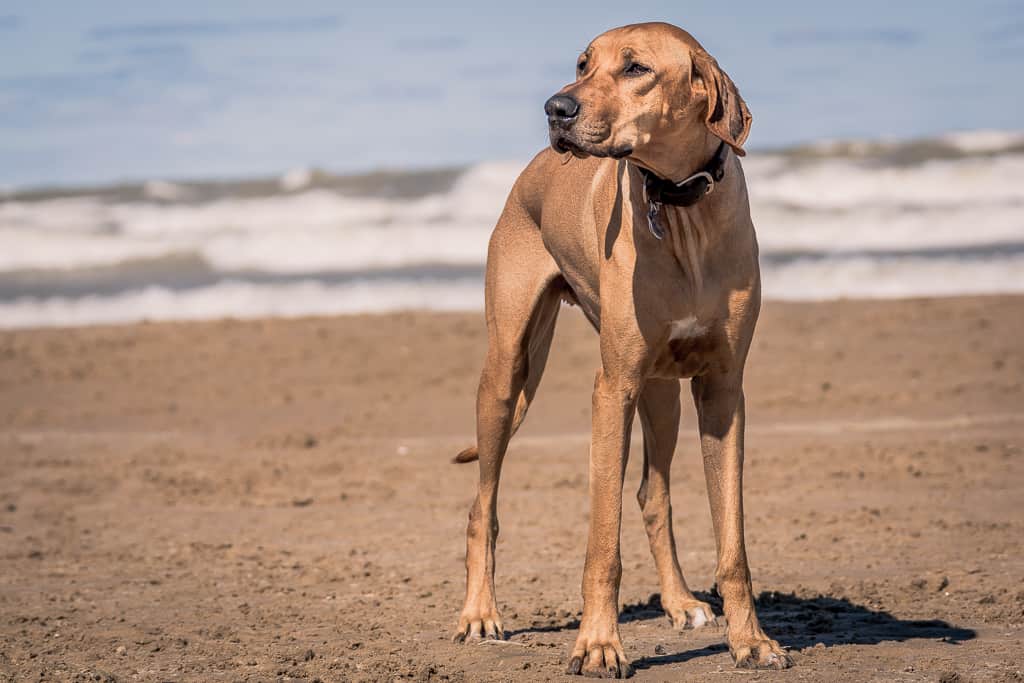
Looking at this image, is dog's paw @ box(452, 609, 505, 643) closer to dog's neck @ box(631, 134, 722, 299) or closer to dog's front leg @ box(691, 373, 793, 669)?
dog's front leg @ box(691, 373, 793, 669)

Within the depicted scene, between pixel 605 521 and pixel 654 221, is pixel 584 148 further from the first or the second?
pixel 605 521

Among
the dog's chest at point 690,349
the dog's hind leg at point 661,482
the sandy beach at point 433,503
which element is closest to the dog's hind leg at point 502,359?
the sandy beach at point 433,503

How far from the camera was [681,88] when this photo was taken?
14.1ft

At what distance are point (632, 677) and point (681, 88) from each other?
6.36 feet

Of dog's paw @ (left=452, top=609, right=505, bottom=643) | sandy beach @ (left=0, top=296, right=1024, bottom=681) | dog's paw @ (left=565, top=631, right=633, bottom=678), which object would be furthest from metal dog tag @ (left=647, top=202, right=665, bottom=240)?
dog's paw @ (left=452, top=609, right=505, bottom=643)

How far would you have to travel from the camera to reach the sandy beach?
203 inches

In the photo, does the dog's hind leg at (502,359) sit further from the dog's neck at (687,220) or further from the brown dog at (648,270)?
the dog's neck at (687,220)

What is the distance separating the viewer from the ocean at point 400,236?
55.3 ft

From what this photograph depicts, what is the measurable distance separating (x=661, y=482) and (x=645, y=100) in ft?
6.35

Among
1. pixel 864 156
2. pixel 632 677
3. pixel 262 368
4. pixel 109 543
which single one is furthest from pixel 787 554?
pixel 864 156

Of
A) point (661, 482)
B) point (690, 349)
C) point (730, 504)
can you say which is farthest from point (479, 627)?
point (690, 349)

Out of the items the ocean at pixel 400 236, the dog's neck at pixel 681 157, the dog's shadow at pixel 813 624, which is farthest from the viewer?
the ocean at pixel 400 236

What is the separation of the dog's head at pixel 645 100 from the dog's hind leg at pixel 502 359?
3.87 feet

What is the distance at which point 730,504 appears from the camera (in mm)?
4793
